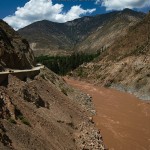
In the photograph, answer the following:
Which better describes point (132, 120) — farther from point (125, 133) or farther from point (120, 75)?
point (120, 75)

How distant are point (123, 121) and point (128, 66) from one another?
1542 inches

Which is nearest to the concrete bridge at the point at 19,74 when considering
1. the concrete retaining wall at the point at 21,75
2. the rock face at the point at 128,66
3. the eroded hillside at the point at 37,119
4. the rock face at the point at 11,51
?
the concrete retaining wall at the point at 21,75

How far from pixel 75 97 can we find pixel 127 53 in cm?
4539

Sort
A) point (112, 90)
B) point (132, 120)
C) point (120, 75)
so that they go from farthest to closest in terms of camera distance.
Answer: point (120, 75), point (112, 90), point (132, 120)

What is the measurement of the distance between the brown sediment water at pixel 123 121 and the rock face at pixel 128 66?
7287 millimetres

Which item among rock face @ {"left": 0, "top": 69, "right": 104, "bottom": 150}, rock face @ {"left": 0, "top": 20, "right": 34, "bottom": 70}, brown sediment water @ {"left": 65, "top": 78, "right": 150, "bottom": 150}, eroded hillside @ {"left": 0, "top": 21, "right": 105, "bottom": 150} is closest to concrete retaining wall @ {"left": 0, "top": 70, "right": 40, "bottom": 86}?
eroded hillside @ {"left": 0, "top": 21, "right": 105, "bottom": 150}

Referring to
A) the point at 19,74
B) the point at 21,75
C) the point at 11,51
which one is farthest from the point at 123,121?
the point at 11,51

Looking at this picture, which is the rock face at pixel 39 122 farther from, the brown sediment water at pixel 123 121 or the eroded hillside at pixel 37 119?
the brown sediment water at pixel 123 121

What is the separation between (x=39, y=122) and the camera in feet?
90.1

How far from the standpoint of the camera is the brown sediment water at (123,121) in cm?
3281

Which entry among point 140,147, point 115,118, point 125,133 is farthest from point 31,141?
point 115,118

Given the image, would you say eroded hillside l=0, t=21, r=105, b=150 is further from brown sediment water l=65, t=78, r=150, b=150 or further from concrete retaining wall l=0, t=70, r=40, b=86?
brown sediment water l=65, t=78, r=150, b=150

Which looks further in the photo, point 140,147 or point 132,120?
point 132,120

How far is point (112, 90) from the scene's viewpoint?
72.4 meters
